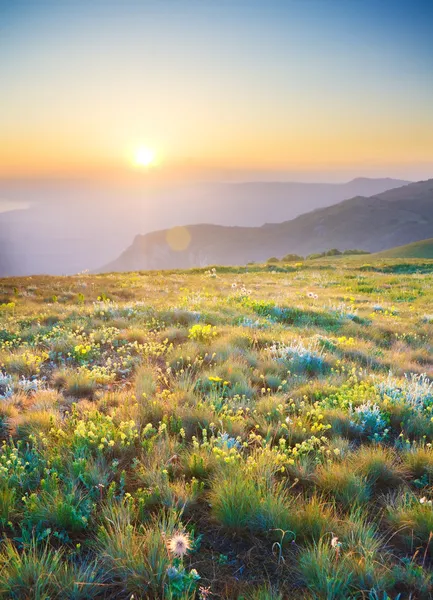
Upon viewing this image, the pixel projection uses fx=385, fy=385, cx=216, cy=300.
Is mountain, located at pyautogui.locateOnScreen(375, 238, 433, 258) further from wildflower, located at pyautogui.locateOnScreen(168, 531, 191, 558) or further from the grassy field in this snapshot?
wildflower, located at pyautogui.locateOnScreen(168, 531, 191, 558)

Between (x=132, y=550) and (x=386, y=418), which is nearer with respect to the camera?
(x=132, y=550)

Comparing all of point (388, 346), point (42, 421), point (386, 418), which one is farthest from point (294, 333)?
point (42, 421)

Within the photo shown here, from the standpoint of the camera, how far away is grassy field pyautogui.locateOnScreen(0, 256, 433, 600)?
247 centimetres

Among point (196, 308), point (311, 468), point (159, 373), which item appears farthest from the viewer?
point (196, 308)

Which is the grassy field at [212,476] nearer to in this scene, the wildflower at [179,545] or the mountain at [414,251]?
the wildflower at [179,545]

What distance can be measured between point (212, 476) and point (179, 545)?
2.99 ft

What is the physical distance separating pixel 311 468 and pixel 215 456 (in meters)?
0.89

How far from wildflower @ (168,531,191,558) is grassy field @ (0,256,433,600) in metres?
0.01

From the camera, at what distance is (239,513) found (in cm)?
295

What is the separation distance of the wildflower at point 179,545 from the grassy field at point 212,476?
0.01 metres

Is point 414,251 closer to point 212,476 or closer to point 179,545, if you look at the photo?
point 212,476

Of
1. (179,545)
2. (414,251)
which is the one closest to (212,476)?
(179,545)

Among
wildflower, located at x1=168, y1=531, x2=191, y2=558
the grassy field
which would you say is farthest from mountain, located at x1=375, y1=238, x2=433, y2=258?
wildflower, located at x1=168, y1=531, x2=191, y2=558

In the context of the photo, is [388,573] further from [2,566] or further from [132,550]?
[2,566]
